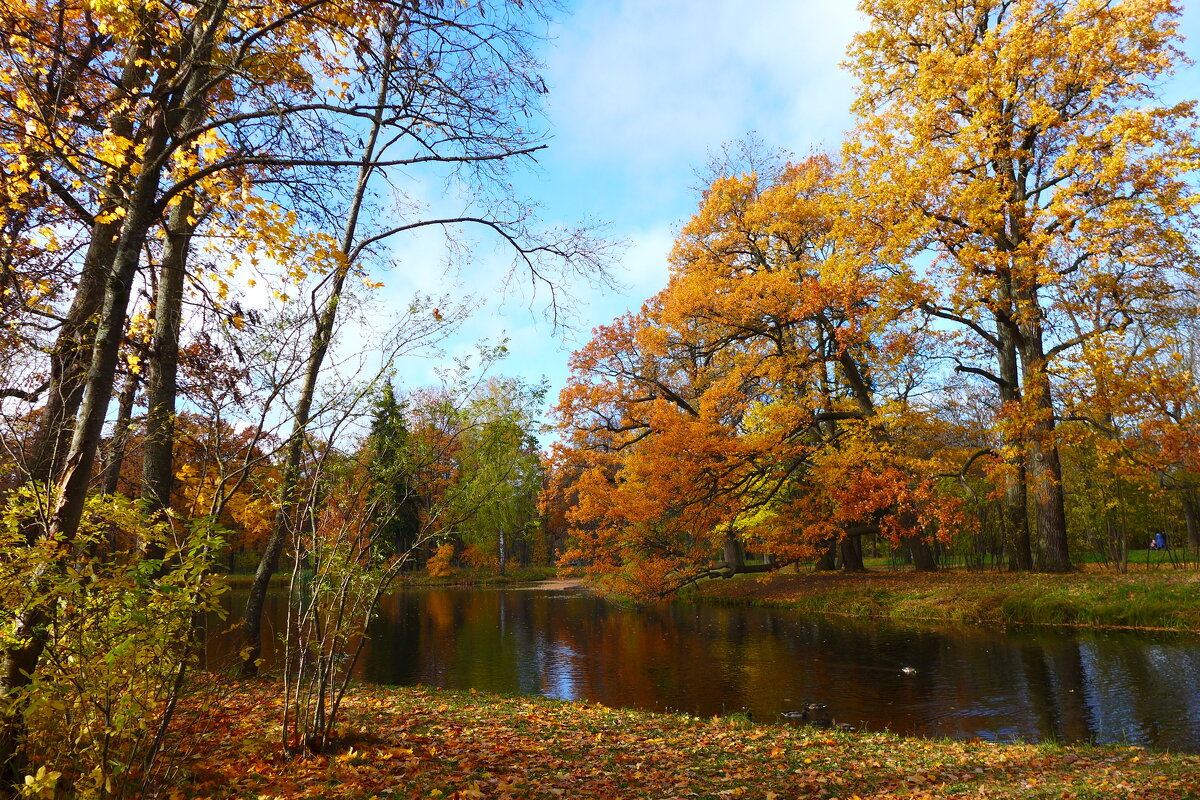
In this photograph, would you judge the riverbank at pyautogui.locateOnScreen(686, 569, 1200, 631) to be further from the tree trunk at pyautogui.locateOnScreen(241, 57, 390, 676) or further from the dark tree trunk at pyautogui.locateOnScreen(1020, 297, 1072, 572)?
the tree trunk at pyautogui.locateOnScreen(241, 57, 390, 676)

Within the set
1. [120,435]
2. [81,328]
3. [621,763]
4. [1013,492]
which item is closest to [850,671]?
[621,763]

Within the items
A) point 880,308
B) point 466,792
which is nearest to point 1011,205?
point 880,308

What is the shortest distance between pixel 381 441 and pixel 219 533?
233cm

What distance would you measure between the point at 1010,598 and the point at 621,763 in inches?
527

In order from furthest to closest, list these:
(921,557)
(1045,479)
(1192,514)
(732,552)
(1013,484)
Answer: (732,552), (1192,514), (921,557), (1013,484), (1045,479)

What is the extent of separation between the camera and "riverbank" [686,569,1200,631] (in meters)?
13.4

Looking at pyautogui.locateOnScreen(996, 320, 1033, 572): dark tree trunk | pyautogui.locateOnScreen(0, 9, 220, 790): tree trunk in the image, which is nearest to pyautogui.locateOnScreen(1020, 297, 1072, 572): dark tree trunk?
pyautogui.locateOnScreen(996, 320, 1033, 572): dark tree trunk

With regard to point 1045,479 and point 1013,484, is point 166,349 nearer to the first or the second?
point 1045,479

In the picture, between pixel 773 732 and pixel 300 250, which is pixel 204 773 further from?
pixel 773 732

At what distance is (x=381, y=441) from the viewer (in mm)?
6168

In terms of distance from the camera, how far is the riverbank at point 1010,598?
1339 centimetres

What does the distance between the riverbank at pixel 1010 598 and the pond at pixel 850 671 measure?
692mm

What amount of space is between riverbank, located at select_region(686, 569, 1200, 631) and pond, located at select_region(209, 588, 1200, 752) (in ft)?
2.27

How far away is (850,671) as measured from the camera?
11758 mm
